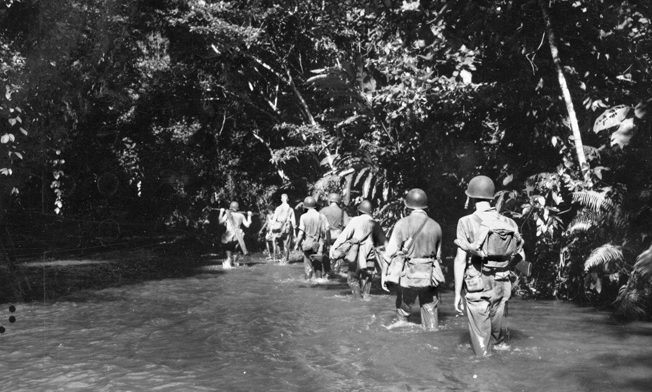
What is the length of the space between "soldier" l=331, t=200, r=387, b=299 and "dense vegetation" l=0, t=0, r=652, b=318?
7.33ft

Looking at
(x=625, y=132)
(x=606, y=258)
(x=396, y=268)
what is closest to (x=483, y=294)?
(x=396, y=268)

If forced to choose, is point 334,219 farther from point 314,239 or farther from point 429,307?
point 429,307

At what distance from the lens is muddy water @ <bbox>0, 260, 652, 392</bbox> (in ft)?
22.5

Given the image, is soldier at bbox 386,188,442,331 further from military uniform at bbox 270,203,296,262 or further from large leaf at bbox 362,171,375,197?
military uniform at bbox 270,203,296,262

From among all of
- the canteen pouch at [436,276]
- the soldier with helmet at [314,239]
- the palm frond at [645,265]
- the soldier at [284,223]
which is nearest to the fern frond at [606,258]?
the palm frond at [645,265]

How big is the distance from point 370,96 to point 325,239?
3447mm

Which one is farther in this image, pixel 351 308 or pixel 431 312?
pixel 351 308

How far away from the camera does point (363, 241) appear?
1226cm

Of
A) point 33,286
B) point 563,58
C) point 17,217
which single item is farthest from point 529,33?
point 17,217

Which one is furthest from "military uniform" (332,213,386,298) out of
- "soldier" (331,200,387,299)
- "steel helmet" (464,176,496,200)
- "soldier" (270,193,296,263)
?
"soldier" (270,193,296,263)

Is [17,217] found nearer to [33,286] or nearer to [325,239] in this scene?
[33,286]

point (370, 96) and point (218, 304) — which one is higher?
point (370, 96)

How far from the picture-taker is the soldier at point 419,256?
9.01 meters

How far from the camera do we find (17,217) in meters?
26.8
